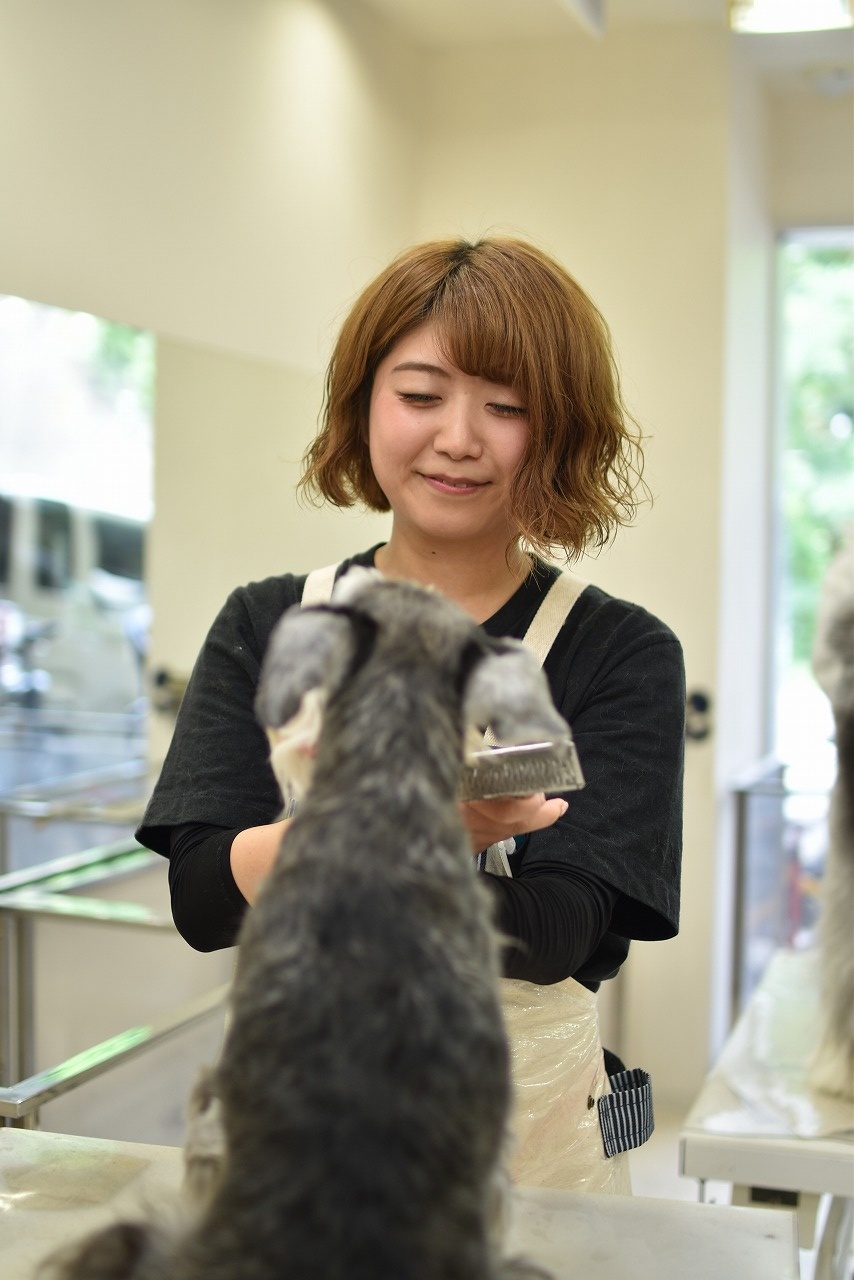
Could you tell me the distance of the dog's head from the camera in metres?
0.72

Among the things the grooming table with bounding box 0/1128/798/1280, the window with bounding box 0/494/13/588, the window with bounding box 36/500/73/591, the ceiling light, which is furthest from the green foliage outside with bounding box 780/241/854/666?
the grooming table with bounding box 0/1128/798/1280

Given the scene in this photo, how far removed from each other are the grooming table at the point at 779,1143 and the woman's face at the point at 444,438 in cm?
124

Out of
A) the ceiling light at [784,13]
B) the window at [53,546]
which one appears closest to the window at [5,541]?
the window at [53,546]

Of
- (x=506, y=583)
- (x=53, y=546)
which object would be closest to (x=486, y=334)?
(x=506, y=583)

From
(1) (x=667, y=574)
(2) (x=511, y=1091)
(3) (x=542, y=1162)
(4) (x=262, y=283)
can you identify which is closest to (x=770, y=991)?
(1) (x=667, y=574)

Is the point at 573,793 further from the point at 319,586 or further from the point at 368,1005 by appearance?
the point at 368,1005

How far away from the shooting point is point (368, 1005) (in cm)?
63

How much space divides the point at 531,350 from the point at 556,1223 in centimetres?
70

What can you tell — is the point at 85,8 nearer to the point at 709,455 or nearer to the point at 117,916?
the point at 117,916

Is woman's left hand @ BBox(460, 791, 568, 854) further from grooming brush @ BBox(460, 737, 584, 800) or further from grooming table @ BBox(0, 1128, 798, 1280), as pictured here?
grooming table @ BBox(0, 1128, 798, 1280)

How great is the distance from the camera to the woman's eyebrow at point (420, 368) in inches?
45.2

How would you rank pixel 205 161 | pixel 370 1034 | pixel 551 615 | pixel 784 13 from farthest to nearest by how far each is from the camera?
pixel 205 161
pixel 784 13
pixel 551 615
pixel 370 1034

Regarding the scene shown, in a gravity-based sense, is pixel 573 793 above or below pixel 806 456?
below

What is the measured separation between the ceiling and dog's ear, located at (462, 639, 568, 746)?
10.2 ft
